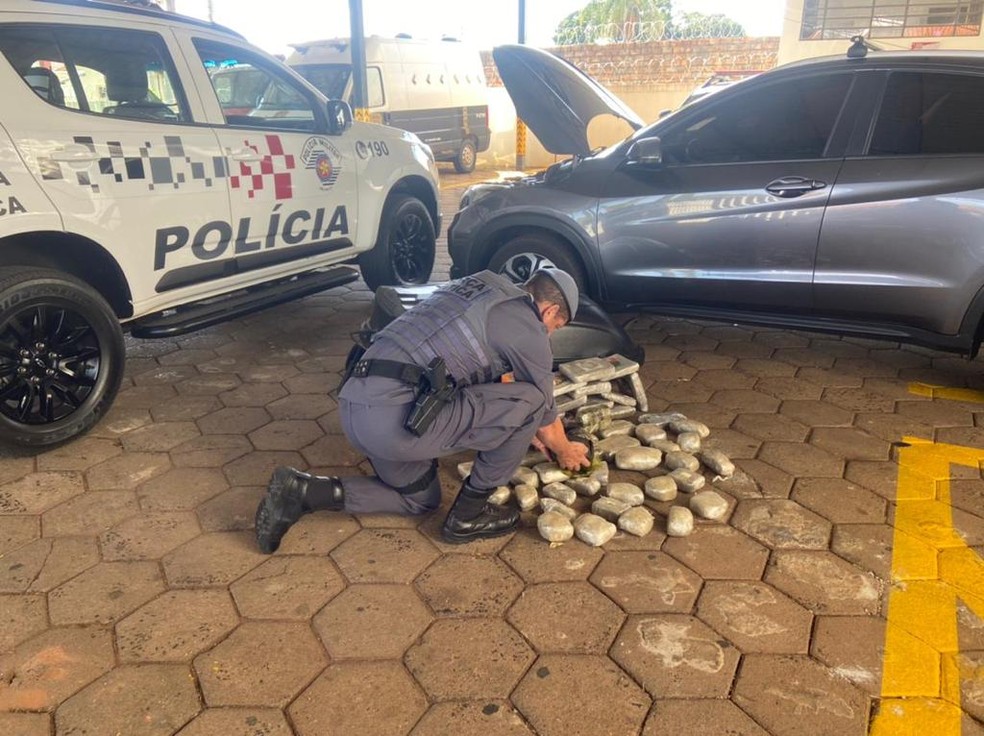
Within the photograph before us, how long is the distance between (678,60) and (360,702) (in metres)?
18.0

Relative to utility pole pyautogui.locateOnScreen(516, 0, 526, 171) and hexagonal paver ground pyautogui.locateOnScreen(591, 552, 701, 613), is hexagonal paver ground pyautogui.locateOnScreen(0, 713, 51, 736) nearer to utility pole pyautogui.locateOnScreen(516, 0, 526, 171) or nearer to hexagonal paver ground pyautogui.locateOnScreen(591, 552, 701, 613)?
hexagonal paver ground pyautogui.locateOnScreen(591, 552, 701, 613)

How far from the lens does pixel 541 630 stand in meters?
2.39

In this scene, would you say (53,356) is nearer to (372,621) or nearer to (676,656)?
(372,621)

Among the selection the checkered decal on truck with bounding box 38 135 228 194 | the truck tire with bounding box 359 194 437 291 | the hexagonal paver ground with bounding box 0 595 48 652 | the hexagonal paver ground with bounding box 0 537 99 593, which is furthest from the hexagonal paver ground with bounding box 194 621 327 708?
the truck tire with bounding box 359 194 437 291

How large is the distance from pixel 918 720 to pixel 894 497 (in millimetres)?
1287

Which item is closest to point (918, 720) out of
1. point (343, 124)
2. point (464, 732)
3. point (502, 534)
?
point (464, 732)

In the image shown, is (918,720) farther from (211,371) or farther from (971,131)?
(211,371)

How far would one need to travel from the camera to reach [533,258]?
4918mm

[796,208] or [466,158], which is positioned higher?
[796,208]

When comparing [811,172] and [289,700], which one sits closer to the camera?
[289,700]

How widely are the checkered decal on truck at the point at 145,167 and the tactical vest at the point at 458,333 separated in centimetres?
181

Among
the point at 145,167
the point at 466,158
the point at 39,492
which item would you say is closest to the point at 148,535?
the point at 39,492

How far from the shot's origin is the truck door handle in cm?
343

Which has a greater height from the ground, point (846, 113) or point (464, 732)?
point (846, 113)
